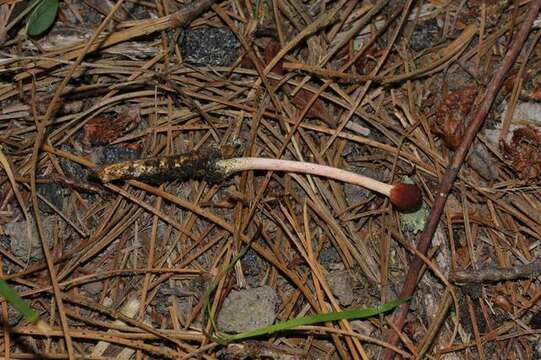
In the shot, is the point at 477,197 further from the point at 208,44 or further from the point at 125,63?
the point at 125,63

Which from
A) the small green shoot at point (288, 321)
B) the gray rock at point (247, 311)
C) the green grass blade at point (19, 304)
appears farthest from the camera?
the gray rock at point (247, 311)

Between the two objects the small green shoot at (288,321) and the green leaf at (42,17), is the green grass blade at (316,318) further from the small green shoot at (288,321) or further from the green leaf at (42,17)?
the green leaf at (42,17)

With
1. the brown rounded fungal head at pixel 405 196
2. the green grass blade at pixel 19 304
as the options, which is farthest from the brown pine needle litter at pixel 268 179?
the green grass blade at pixel 19 304

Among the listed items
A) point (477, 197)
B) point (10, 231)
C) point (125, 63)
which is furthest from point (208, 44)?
point (477, 197)

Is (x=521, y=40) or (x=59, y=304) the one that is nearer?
(x=59, y=304)

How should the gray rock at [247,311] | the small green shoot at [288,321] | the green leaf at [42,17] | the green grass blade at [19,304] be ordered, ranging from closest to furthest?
the green grass blade at [19,304]
the small green shoot at [288,321]
the gray rock at [247,311]
the green leaf at [42,17]

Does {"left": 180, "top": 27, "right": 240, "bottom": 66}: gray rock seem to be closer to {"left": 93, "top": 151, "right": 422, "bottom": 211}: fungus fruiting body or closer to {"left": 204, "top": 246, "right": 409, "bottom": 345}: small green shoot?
{"left": 93, "top": 151, "right": 422, "bottom": 211}: fungus fruiting body
